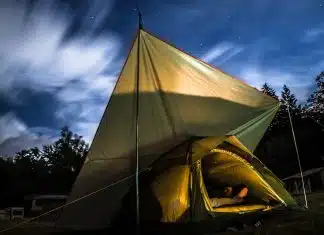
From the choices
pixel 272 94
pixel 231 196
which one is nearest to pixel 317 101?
pixel 272 94

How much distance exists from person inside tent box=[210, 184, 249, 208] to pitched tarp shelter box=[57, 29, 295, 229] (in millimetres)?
302

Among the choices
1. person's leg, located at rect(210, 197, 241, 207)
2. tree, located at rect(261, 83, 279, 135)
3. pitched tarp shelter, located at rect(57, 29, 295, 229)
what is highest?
tree, located at rect(261, 83, 279, 135)

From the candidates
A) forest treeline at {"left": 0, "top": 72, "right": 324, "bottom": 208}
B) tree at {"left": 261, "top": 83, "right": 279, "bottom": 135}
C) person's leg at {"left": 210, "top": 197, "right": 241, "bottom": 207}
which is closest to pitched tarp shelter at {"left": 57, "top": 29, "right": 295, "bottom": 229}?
person's leg at {"left": 210, "top": 197, "right": 241, "bottom": 207}

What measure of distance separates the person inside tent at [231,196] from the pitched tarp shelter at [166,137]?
30cm

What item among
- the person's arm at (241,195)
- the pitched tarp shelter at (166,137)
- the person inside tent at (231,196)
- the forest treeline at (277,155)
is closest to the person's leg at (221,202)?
the person inside tent at (231,196)

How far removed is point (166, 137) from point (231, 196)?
7.65 feet

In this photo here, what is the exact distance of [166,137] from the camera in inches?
265

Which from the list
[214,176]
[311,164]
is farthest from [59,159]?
[214,176]

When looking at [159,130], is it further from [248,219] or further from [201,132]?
[248,219]

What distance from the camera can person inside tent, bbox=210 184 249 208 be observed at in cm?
684

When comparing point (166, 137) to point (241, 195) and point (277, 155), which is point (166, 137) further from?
point (277, 155)

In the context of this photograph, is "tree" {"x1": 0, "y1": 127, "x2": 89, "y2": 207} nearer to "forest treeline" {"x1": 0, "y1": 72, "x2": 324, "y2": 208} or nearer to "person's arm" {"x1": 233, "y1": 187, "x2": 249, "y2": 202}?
"forest treeline" {"x1": 0, "y1": 72, "x2": 324, "y2": 208}

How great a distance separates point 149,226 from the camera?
6070 mm

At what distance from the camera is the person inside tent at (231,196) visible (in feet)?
22.5
